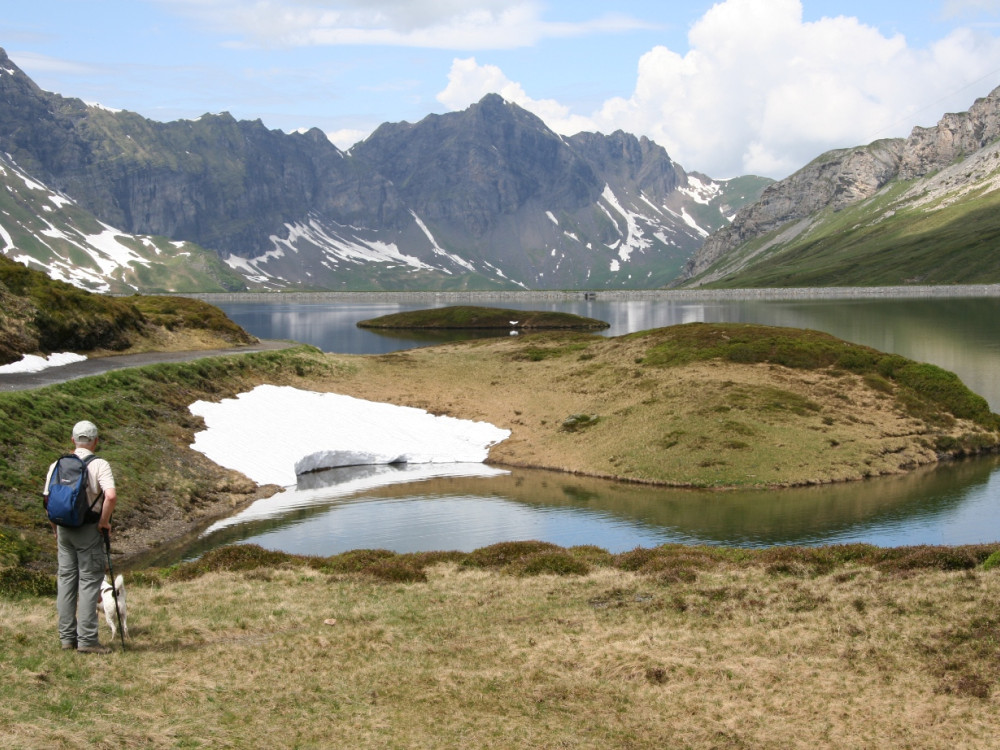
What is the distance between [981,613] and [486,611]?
471 inches

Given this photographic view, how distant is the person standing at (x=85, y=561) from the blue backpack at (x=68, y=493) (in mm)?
149

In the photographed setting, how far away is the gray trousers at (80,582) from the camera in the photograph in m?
17.1

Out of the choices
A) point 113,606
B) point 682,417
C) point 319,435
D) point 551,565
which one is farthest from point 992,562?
point 319,435

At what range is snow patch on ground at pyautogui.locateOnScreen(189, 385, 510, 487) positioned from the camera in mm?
52031

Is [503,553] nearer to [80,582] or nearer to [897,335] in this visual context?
[80,582]

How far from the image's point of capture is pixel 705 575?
2622 centimetres

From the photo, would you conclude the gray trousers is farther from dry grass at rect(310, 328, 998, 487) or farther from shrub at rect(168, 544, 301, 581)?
dry grass at rect(310, 328, 998, 487)

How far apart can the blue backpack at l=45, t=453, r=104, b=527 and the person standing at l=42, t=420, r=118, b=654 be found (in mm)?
149

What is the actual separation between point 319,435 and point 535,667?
41041 mm

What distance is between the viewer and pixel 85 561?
56.4 feet

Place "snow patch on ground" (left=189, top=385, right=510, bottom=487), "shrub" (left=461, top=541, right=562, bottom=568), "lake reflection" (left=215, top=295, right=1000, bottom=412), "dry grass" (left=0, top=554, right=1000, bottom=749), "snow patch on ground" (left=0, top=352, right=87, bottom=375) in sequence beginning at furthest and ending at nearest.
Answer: "lake reflection" (left=215, top=295, right=1000, bottom=412) < "snow patch on ground" (left=0, top=352, right=87, bottom=375) < "snow patch on ground" (left=189, top=385, right=510, bottom=487) < "shrub" (left=461, top=541, right=562, bottom=568) < "dry grass" (left=0, top=554, right=1000, bottom=749)

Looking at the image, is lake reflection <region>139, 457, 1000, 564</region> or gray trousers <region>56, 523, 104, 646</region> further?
lake reflection <region>139, 457, 1000, 564</region>

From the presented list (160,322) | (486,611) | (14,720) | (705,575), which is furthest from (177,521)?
(160,322)

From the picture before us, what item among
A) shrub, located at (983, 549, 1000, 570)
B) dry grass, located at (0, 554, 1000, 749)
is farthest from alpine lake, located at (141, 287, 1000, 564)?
dry grass, located at (0, 554, 1000, 749)
